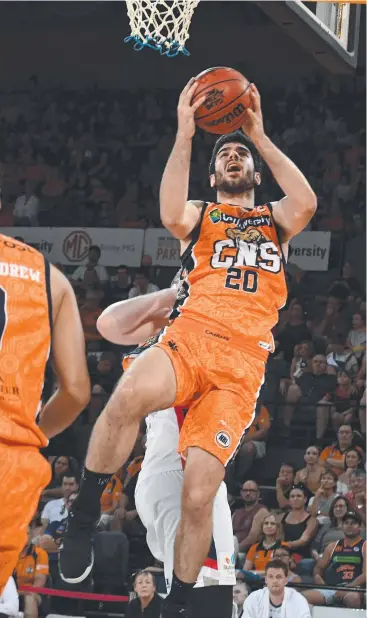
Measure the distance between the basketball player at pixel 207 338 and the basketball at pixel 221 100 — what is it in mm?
64

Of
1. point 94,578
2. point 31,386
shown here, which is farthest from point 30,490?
point 94,578

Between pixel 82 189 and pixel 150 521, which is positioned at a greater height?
pixel 82 189

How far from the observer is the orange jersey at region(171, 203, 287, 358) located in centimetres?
592

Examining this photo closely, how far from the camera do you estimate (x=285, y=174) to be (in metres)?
5.97

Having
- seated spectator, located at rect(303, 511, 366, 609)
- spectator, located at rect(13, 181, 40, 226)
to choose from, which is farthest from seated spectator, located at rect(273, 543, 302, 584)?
spectator, located at rect(13, 181, 40, 226)

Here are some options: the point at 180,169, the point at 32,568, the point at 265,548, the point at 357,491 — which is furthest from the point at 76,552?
the point at 357,491

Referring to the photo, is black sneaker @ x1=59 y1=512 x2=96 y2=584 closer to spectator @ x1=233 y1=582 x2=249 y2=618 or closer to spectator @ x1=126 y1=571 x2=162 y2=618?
spectator @ x1=126 y1=571 x2=162 y2=618

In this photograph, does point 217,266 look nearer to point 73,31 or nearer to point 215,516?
point 215,516

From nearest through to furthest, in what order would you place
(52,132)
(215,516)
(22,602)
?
(215,516)
(22,602)
(52,132)

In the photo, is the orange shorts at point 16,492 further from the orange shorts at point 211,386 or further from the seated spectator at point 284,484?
the seated spectator at point 284,484

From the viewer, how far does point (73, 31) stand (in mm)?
18797

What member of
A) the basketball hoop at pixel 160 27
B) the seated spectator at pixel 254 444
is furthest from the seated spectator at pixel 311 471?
the basketball hoop at pixel 160 27

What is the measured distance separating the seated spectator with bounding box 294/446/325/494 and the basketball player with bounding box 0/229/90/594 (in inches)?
310

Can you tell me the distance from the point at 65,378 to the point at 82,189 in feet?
44.5
